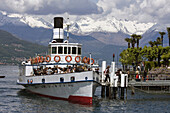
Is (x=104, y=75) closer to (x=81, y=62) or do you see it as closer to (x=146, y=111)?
(x=81, y=62)

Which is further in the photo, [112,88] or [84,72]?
[112,88]

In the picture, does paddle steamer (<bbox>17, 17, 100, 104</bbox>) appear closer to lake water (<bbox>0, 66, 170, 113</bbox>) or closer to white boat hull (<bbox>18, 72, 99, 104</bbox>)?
white boat hull (<bbox>18, 72, 99, 104</bbox>)

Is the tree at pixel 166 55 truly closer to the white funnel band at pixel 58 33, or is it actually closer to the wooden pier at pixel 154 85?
the wooden pier at pixel 154 85

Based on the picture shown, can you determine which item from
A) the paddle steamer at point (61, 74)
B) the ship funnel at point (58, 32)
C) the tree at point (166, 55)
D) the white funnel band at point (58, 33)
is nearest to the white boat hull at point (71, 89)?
the paddle steamer at point (61, 74)

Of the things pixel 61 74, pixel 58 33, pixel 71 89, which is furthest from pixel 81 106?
pixel 58 33

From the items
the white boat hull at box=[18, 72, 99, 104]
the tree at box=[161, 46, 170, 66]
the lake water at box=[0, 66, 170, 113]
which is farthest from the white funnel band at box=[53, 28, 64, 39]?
the tree at box=[161, 46, 170, 66]

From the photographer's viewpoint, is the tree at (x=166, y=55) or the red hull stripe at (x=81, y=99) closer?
the red hull stripe at (x=81, y=99)

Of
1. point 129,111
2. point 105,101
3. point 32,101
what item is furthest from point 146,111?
point 32,101

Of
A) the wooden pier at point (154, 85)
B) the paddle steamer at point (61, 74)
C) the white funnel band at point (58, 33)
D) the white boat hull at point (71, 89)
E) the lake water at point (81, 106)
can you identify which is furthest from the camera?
the white funnel band at point (58, 33)

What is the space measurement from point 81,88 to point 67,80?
7.95ft

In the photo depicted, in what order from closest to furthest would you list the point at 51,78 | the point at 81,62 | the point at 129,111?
the point at 129,111
the point at 51,78
the point at 81,62

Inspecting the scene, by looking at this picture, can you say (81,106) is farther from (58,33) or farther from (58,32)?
(58,32)

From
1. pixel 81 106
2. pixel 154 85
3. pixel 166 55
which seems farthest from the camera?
pixel 166 55

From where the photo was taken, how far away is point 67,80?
160ft
